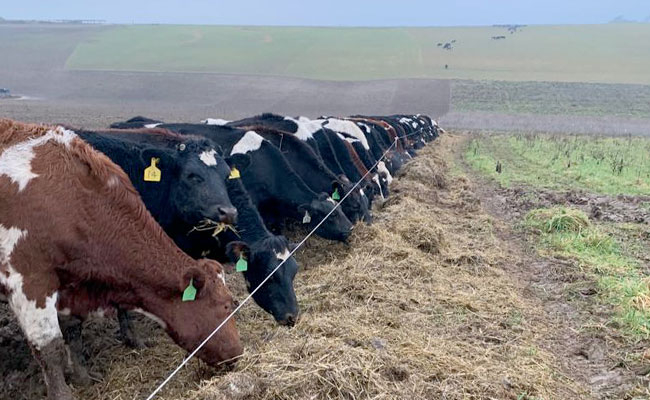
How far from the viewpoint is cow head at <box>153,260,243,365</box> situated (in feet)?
16.6

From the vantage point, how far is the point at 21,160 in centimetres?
490

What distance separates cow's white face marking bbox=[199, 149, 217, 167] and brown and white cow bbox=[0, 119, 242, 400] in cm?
173

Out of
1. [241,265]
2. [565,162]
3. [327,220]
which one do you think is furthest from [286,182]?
[565,162]

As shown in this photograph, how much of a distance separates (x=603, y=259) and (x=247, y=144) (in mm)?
5813

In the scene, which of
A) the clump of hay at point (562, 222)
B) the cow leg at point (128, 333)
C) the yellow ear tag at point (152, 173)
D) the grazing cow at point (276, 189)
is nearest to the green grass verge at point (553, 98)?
the clump of hay at point (562, 222)

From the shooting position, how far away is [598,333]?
253 inches

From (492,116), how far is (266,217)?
40.7 m

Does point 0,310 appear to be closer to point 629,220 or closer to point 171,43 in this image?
point 629,220

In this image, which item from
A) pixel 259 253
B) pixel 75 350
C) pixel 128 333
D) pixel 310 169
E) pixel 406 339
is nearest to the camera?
pixel 75 350

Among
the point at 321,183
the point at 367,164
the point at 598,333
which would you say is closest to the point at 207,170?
the point at 321,183

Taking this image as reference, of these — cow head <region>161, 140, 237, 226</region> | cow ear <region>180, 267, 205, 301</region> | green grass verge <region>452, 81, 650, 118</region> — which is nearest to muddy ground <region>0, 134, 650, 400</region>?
cow ear <region>180, 267, 205, 301</region>

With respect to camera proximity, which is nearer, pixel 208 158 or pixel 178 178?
pixel 178 178

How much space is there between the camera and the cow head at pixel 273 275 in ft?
20.9

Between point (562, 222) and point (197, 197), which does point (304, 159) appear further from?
point (562, 222)
